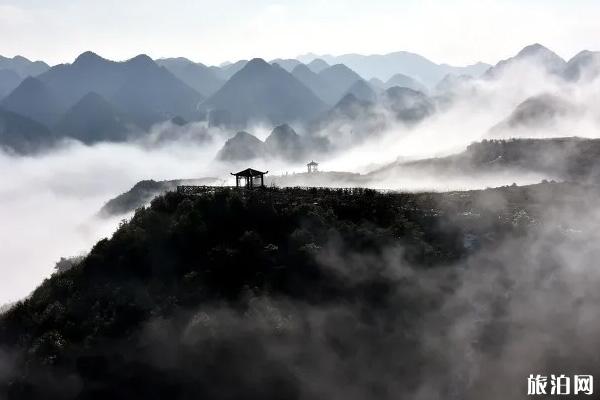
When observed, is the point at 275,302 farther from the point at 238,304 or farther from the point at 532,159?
the point at 532,159

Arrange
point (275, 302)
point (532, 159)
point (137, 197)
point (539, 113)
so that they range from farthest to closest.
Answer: point (539, 113), point (137, 197), point (532, 159), point (275, 302)

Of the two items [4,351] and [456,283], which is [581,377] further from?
[4,351]

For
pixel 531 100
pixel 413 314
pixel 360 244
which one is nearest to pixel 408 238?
pixel 360 244

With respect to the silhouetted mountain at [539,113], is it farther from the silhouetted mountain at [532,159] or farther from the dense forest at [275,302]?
the dense forest at [275,302]

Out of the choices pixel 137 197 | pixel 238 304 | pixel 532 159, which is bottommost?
pixel 238 304

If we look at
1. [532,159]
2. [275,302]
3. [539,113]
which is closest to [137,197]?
[532,159]

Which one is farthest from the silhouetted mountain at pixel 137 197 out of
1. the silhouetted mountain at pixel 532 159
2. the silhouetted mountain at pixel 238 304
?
the silhouetted mountain at pixel 238 304

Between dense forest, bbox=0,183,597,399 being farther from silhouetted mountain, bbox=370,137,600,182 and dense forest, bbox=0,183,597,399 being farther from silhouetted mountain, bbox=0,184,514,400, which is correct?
silhouetted mountain, bbox=370,137,600,182
